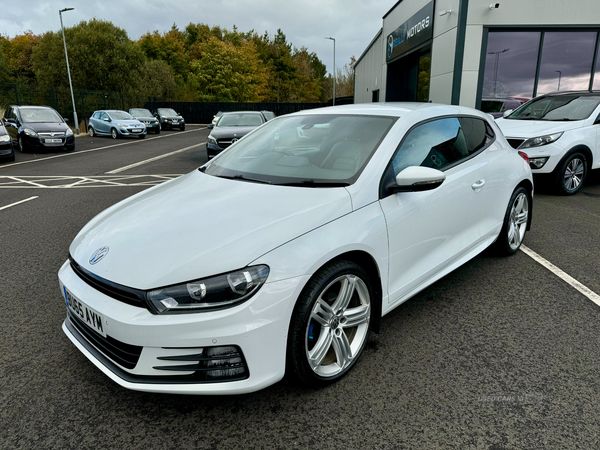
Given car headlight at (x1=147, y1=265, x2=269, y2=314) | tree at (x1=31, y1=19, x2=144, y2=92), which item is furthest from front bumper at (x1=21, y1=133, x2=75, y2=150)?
tree at (x1=31, y1=19, x2=144, y2=92)

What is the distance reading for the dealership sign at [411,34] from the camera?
15.2 meters

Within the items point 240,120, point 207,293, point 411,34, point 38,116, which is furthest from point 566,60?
point 38,116

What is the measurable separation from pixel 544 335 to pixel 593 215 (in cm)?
399

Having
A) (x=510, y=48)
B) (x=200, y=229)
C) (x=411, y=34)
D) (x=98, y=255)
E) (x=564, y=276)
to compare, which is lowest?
(x=564, y=276)

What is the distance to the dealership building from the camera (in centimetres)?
1276

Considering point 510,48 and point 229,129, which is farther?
point 510,48

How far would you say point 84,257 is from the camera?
8.01 ft

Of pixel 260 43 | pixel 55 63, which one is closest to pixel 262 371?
pixel 55 63

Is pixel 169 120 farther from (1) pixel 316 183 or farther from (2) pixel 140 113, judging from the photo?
(1) pixel 316 183

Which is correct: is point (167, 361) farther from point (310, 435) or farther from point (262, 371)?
point (310, 435)

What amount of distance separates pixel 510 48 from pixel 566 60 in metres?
1.82

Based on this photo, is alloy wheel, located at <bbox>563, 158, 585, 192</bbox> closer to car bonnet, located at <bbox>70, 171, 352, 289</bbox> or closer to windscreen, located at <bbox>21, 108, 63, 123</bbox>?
car bonnet, located at <bbox>70, 171, 352, 289</bbox>

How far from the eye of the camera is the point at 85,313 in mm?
2275

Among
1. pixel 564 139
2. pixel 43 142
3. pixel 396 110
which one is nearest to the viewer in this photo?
pixel 396 110
